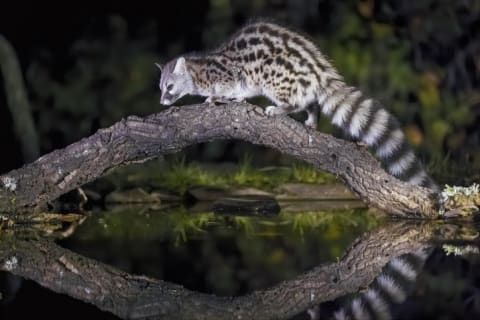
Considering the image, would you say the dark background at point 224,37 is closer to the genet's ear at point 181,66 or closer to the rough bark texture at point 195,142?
the genet's ear at point 181,66

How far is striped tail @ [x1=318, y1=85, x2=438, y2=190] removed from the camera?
5.48 m

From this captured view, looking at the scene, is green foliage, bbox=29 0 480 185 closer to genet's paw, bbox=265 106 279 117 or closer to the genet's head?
the genet's head

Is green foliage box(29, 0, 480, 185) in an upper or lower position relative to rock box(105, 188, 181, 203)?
upper

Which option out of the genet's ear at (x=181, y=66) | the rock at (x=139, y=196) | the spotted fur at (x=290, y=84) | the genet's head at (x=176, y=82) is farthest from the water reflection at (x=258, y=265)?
the rock at (x=139, y=196)

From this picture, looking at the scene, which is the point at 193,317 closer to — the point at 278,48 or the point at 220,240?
the point at 220,240

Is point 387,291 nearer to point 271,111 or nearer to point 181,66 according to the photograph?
point 271,111

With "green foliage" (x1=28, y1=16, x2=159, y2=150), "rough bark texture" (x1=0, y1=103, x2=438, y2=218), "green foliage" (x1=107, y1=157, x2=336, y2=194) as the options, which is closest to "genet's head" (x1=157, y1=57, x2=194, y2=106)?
"rough bark texture" (x1=0, y1=103, x2=438, y2=218)

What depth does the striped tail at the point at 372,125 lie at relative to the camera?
5477 millimetres

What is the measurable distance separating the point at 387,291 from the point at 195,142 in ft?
7.76

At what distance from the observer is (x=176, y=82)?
6543 mm

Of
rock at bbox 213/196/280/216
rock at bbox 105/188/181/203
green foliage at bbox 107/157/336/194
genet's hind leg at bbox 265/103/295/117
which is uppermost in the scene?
genet's hind leg at bbox 265/103/295/117

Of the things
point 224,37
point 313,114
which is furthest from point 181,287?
point 224,37

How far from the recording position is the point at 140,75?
30.0 ft

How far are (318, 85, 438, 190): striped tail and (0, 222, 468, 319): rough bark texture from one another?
591mm
